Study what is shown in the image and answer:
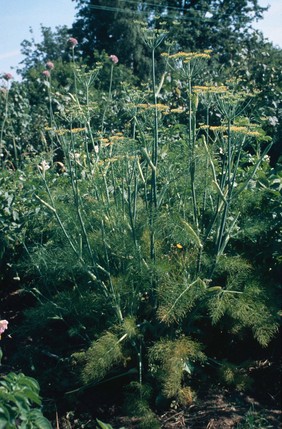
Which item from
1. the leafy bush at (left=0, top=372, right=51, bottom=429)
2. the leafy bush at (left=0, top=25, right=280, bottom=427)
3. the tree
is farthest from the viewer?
the tree

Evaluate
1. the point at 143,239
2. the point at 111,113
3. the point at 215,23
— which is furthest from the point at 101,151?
the point at 215,23

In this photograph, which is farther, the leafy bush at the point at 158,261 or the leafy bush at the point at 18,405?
the leafy bush at the point at 158,261

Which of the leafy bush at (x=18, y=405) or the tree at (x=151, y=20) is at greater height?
the tree at (x=151, y=20)

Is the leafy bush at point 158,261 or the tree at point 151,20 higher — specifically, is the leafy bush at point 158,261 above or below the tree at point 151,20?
below

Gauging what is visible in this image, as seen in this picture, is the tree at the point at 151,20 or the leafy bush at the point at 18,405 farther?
the tree at the point at 151,20

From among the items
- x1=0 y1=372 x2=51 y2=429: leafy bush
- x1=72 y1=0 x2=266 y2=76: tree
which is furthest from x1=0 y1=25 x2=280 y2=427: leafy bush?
x1=72 y1=0 x2=266 y2=76: tree

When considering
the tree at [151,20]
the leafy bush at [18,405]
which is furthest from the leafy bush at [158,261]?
the tree at [151,20]

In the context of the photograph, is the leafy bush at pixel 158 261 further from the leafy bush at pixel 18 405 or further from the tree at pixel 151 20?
the tree at pixel 151 20

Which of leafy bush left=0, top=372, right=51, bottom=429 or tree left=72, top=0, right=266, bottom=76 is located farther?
tree left=72, top=0, right=266, bottom=76

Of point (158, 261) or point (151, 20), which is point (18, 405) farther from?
point (151, 20)

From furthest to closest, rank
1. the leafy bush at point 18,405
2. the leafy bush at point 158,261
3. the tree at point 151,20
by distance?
the tree at point 151,20, the leafy bush at point 158,261, the leafy bush at point 18,405

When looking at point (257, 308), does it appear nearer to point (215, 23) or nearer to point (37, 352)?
point (37, 352)

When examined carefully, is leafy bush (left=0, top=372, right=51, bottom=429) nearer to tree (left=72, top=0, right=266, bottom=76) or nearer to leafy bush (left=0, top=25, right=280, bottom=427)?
leafy bush (left=0, top=25, right=280, bottom=427)

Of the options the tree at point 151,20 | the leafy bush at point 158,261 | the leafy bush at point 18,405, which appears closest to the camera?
the leafy bush at point 18,405
